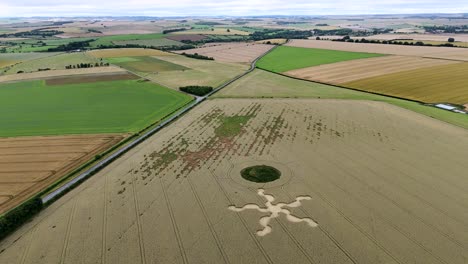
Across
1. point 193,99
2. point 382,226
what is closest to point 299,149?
point 382,226

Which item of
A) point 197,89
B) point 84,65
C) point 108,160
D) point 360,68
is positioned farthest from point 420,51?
point 84,65

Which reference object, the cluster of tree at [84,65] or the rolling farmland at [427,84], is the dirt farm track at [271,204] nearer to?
the rolling farmland at [427,84]

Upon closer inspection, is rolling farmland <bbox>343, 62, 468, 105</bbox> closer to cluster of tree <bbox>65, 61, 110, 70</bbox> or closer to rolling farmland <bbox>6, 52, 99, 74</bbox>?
cluster of tree <bbox>65, 61, 110, 70</bbox>

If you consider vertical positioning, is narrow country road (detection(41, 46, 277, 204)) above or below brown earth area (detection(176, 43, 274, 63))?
below

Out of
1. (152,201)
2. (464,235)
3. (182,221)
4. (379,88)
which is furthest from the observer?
(379,88)

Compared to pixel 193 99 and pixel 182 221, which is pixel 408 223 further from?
pixel 193 99

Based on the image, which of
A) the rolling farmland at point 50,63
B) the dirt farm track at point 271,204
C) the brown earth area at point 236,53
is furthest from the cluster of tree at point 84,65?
the dirt farm track at point 271,204

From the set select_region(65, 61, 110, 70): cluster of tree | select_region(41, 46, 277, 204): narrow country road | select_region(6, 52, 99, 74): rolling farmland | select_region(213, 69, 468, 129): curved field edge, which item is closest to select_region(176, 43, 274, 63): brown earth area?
select_region(213, 69, 468, 129): curved field edge
